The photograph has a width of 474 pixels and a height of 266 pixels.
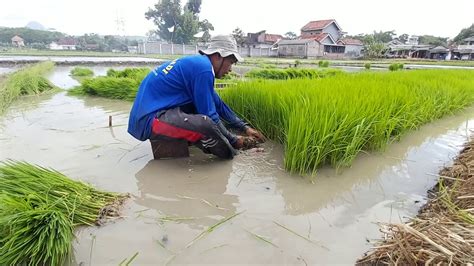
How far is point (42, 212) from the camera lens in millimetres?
1222

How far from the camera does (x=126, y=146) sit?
2805 mm

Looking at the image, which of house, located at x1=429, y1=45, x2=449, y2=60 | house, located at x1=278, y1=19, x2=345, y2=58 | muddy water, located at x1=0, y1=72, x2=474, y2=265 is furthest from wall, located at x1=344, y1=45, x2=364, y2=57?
muddy water, located at x1=0, y1=72, x2=474, y2=265

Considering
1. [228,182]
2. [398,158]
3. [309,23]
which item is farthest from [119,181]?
[309,23]

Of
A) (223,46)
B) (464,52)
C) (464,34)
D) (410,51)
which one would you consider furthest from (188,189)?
Result: (464,34)

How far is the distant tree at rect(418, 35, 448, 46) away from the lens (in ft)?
138

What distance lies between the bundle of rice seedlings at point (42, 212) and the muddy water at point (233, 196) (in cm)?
11

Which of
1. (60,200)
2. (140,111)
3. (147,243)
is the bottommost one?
(147,243)

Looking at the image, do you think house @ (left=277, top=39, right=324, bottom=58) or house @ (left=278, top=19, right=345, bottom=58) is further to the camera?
house @ (left=278, top=19, right=345, bottom=58)

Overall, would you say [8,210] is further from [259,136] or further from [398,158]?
[398,158]

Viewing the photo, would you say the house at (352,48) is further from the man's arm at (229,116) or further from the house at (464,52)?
the man's arm at (229,116)

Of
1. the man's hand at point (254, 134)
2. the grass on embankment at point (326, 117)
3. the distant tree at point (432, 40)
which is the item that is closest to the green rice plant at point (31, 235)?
the grass on embankment at point (326, 117)

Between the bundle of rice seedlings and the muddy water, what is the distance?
11 centimetres

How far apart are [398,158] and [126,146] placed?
8.04 feet

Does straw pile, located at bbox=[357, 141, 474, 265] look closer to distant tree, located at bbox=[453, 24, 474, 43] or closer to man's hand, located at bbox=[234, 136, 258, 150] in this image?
man's hand, located at bbox=[234, 136, 258, 150]
